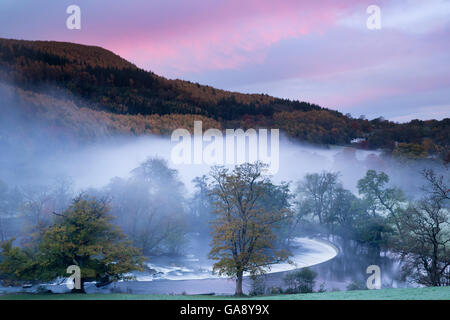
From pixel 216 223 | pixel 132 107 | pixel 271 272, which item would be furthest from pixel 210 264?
pixel 132 107

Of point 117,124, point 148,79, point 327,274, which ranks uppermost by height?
point 148,79

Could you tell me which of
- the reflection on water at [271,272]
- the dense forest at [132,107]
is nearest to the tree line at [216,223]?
the reflection on water at [271,272]

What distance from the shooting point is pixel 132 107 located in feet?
272

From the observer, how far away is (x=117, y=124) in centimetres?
7869

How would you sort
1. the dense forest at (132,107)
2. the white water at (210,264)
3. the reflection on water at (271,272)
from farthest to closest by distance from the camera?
the dense forest at (132,107), the white water at (210,264), the reflection on water at (271,272)

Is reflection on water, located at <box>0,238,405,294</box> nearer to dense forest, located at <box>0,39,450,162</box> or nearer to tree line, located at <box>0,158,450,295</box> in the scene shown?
tree line, located at <box>0,158,450,295</box>

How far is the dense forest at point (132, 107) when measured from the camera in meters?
77.3

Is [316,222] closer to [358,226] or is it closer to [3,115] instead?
[358,226]

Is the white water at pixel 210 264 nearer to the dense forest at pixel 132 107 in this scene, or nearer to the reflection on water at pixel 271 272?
the reflection on water at pixel 271 272

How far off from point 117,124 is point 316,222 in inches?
1718

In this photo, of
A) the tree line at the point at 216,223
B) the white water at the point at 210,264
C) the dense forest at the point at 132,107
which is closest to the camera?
the tree line at the point at 216,223

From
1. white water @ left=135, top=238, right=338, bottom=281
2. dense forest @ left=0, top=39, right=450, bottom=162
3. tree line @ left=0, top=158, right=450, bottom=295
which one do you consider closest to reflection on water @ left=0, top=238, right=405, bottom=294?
white water @ left=135, top=238, right=338, bottom=281

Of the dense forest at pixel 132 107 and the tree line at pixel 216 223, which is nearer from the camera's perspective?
the tree line at pixel 216 223
